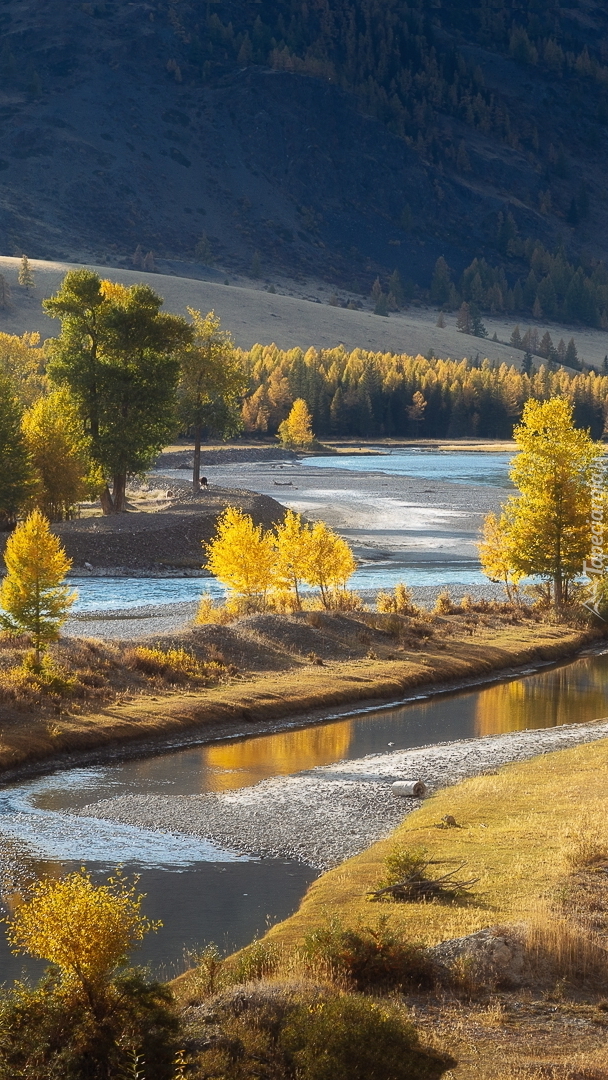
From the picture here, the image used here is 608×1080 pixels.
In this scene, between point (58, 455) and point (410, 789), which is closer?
point (410, 789)

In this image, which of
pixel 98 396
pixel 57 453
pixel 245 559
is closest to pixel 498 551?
pixel 245 559

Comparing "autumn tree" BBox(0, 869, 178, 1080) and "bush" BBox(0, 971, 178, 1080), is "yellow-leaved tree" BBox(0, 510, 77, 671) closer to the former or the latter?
"autumn tree" BBox(0, 869, 178, 1080)

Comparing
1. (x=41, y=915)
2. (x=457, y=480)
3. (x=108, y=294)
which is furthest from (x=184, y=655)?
(x=457, y=480)

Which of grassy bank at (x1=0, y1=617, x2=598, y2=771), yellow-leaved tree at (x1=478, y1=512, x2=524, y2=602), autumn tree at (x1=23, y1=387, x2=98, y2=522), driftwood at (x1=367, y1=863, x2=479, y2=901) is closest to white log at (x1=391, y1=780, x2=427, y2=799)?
grassy bank at (x1=0, y1=617, x2=598, y2=771)

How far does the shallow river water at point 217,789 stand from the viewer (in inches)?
1092

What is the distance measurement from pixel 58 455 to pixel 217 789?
59764mm

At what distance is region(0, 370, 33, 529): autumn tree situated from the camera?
296ft

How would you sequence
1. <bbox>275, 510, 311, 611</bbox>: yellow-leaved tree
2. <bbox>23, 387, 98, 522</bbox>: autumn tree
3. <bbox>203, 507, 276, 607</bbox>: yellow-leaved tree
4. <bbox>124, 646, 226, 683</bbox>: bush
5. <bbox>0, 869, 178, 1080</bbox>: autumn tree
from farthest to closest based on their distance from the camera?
<bbox>23, 387, 98, 522</bbox>: autumn tree, <bbox>275, 510, 311, 611</bbox>: yellow-leaved tree, <bbox>203, 507, 276, 607</bbox>: yellow-leaved tree, <bbox>124, 646, 226, 683</bbox>: bush, <bbox>0, 869, 178, 1080</bbox>: autumn tree

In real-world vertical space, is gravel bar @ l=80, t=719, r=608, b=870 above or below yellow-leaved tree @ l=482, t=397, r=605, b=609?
below

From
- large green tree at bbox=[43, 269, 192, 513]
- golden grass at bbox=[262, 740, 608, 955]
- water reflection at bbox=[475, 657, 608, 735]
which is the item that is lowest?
water reflection at bbox=[475, 657, 608, 735]

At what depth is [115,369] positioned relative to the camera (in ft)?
323

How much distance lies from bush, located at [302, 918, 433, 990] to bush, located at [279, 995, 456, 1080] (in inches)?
141

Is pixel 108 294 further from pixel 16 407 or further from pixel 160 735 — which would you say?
pixel 160 735

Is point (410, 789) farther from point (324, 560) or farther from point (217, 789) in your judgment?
point (324, 560)
